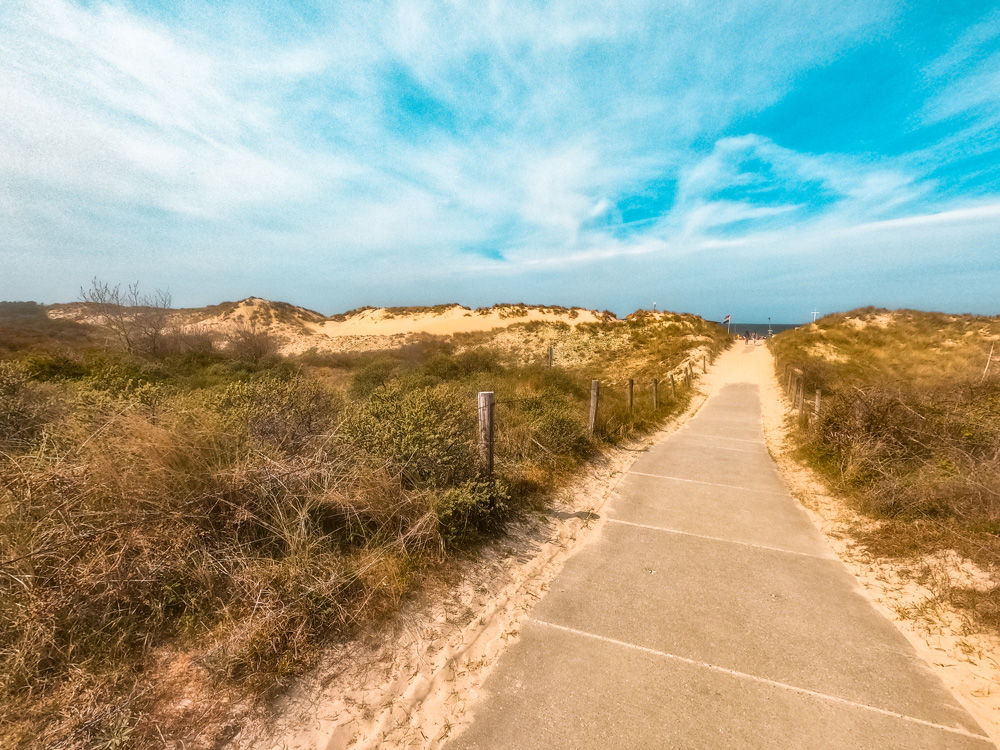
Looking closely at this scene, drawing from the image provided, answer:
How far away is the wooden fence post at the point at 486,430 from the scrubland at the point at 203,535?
0.14m

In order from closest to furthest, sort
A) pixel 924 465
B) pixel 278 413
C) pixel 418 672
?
1. pixel 418 672
2. pixel 278 413
3. pixel 924 465

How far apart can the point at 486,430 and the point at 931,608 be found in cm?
481

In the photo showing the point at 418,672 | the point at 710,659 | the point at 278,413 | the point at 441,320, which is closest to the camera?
the point at 418,672

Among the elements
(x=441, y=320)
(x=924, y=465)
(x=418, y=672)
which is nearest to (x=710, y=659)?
(x=418, y=672)

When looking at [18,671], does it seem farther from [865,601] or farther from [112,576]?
[865,601]

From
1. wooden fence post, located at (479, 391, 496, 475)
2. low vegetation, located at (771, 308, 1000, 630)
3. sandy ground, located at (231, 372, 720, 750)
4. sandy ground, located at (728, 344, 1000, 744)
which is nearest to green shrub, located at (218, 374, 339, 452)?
wooden fence post, located at (479, 391, 496, 475)

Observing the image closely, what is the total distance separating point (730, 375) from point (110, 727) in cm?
2459

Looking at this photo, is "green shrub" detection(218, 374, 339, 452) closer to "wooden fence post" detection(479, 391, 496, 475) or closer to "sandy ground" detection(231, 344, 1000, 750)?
"wooden fence post" detection(479, 391, 496, 475)

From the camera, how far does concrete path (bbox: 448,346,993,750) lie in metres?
2.74

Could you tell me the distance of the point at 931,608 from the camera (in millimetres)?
3875

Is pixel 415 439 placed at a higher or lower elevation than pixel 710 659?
higher

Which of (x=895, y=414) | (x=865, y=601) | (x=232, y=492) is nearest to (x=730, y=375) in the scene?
(x=895, y=414)

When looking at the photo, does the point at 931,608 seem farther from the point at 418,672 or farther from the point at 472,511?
the point at 418,672

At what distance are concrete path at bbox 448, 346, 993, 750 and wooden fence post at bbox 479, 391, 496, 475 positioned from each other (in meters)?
1.62
